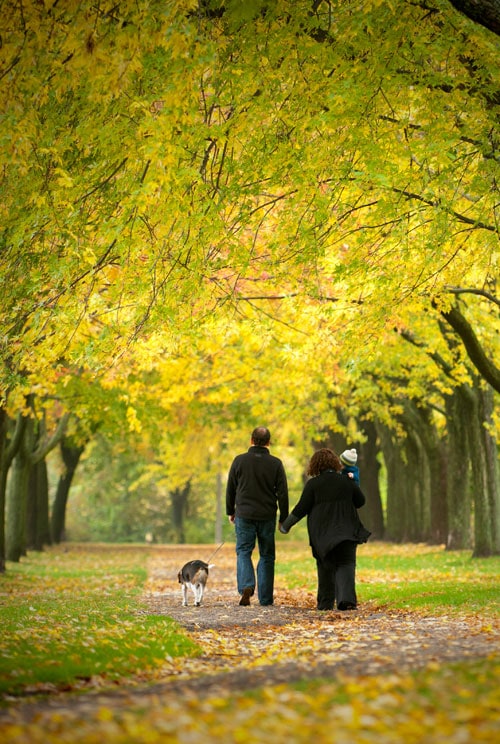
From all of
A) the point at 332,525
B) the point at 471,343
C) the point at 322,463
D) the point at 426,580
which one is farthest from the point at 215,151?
the point at 426,580

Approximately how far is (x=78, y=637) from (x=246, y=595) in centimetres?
391

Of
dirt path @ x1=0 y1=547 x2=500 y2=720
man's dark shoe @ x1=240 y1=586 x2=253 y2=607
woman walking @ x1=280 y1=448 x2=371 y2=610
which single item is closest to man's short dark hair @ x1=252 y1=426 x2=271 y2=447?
woman walking @ x1=280 y1=448 x2=371 y2=610

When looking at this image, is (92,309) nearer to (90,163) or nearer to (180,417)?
(90,163)

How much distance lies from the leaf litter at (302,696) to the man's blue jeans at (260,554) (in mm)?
2692

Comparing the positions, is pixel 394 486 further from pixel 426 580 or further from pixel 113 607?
pixel 113 607

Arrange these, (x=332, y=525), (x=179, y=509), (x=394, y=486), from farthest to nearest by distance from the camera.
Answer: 1. (x=179, y=509)
2. (x=394, y=486)
3. (x=332, y=525)

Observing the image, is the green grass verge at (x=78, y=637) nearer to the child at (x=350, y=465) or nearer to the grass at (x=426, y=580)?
A: the child at (x=350, y=465)

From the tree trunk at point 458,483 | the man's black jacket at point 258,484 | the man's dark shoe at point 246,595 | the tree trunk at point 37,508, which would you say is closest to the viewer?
the man's black jacket at point 258,484

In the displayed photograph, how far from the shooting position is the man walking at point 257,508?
1169cm

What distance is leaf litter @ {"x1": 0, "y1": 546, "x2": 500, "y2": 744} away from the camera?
448cm

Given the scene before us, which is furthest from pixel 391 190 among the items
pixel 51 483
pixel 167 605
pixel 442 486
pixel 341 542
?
pixel 51 483

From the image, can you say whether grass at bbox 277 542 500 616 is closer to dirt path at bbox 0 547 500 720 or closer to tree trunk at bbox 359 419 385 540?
dirt path at bbox 0 547 500 720

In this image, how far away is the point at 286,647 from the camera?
8016mm

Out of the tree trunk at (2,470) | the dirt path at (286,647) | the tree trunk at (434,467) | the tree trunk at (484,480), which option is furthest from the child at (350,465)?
the tree trunk at (434,467)
